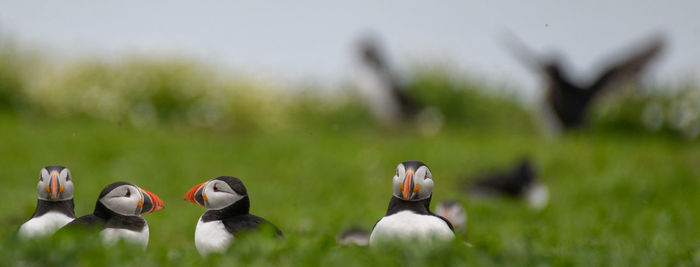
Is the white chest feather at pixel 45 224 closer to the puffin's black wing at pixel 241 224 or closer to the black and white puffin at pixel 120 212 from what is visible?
the black and white puffin at pixel 120 212

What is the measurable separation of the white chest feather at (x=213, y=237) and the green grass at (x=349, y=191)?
0.09 m

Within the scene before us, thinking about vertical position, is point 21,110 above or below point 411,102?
below

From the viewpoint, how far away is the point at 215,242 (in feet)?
12.5

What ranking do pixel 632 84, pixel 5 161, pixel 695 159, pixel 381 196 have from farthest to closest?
pixel 632 84 → pixel 695 159 → pixel 5 161 → pixel 381 196

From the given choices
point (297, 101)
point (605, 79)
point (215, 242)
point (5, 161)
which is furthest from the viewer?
point (297, 101)

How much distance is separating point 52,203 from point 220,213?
1.02m

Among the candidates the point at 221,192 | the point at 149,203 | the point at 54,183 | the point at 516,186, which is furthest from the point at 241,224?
the point at 516,186

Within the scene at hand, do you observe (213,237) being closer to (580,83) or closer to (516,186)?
(516,186)

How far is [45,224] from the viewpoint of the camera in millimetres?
3994

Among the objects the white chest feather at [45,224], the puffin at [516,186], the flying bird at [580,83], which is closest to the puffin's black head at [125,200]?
the white chest feather at [45,224]

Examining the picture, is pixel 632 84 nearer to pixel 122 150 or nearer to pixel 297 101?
pixel 297 101

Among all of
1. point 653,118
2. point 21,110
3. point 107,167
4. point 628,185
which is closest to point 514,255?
point 628,185

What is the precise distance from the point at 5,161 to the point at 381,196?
603cm

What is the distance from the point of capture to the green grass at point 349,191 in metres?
3.72
